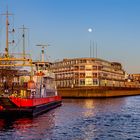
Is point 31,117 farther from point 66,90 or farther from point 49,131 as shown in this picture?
point 66,90

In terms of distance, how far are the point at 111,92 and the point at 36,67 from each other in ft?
315

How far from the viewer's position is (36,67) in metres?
85.9

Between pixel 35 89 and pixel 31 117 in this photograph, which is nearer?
pixel 31 117

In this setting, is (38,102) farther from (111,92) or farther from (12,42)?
(111,92)

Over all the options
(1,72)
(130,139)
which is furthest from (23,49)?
(130,139)

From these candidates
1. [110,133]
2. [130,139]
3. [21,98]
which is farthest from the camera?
[21,98]

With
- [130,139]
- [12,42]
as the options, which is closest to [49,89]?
[12,42]

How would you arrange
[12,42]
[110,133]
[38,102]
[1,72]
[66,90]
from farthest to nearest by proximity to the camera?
[66,90]
[1,72]
[12,42]
[38,102]
[110,133]

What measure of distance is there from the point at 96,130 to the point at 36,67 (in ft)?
137

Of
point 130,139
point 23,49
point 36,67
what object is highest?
point 23,49

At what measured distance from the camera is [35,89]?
67250 millimetres

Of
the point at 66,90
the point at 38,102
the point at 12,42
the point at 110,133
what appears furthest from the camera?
the point at 66,90

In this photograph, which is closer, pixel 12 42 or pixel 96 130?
pixel 96 130

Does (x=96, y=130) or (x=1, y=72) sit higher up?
(x=1, y=72)
